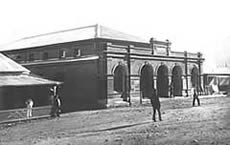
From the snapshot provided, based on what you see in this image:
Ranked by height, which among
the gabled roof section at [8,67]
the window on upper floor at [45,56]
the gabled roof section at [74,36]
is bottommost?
the gabled roof section at [8,67]

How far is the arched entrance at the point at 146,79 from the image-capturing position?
31059 millimetres

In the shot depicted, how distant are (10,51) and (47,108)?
1947cm

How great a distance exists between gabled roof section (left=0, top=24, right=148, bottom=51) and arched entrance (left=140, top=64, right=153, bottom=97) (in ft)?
13.2

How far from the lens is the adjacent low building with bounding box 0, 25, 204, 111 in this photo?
27766mm

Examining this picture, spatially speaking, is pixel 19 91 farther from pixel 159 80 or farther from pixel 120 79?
pixel 159 80

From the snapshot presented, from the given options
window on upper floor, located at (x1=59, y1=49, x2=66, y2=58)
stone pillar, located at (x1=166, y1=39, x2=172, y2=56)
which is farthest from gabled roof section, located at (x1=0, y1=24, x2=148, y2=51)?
stone pillar, located at (x1=166, y1=39, x2=172, y2=56)

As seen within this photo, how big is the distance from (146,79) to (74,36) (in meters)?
9.15

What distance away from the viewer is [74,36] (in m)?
34.0

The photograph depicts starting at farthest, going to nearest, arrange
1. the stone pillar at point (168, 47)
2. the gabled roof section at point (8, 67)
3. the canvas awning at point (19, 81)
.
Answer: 1. the stone pillar at point (168, 47)
2. the gabled roof section at point (8, 67)
3. the canvas awning at point (19, 81)

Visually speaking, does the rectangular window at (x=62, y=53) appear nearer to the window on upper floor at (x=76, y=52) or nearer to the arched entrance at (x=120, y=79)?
the window on upper floor at (x=76, y=52)

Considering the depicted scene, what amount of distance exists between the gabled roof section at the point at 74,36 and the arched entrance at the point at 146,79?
4020 millimetres

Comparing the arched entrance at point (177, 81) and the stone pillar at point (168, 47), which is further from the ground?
the stone pillar at point (168, 47)

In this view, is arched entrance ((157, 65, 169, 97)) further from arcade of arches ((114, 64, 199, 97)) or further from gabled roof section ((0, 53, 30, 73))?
gabled roof section ((0, 53, 30, 73))

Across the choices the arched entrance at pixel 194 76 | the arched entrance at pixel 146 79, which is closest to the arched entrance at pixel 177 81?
the arched entrance at pixel 194 76
